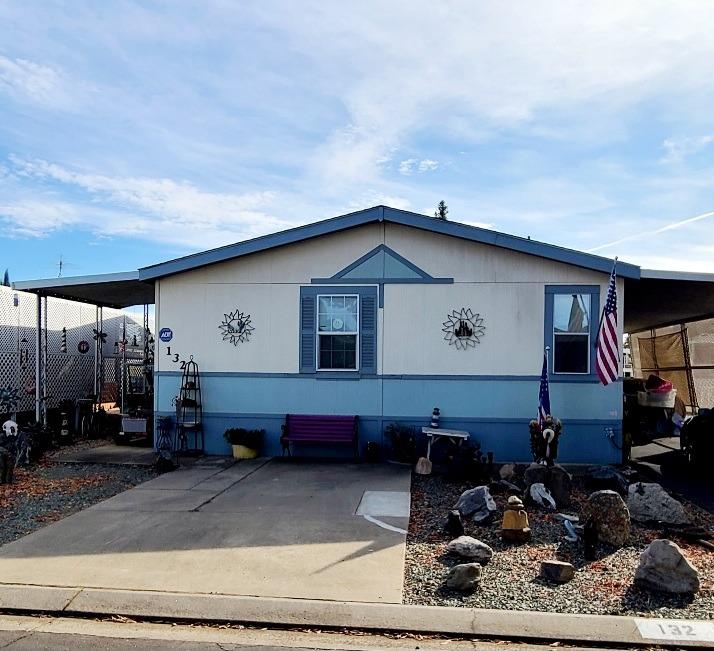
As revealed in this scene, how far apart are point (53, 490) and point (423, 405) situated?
5.61m

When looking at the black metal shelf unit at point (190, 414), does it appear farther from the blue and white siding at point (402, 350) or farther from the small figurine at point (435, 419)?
the small figurine at point (435, 419)

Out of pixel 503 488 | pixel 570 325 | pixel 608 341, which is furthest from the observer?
pixel 570 325

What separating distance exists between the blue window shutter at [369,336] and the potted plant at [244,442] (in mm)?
2112

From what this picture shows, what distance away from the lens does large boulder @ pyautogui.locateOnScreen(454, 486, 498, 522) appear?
698cm

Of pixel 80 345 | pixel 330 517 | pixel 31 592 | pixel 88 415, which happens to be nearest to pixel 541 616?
pixel 330 517

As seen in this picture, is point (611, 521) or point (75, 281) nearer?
point (611, 521)

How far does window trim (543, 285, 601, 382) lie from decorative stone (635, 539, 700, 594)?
573 centimetres

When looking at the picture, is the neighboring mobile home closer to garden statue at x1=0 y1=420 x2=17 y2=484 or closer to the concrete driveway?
the concrete driveway

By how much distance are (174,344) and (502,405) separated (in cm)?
568

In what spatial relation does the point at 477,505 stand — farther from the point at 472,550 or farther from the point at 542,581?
the point at 542,581

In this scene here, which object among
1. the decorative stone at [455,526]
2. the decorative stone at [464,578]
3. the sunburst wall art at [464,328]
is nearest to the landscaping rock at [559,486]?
the decorative stone at [455,526]

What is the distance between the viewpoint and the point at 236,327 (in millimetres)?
11383

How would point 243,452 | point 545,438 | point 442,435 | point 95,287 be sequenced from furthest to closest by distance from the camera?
1. point 95,287
2. point 243,452
3. point 442,435
4. point 545,438

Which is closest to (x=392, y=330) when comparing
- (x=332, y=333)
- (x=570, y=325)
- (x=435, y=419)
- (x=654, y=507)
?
(x=332, y=333)
